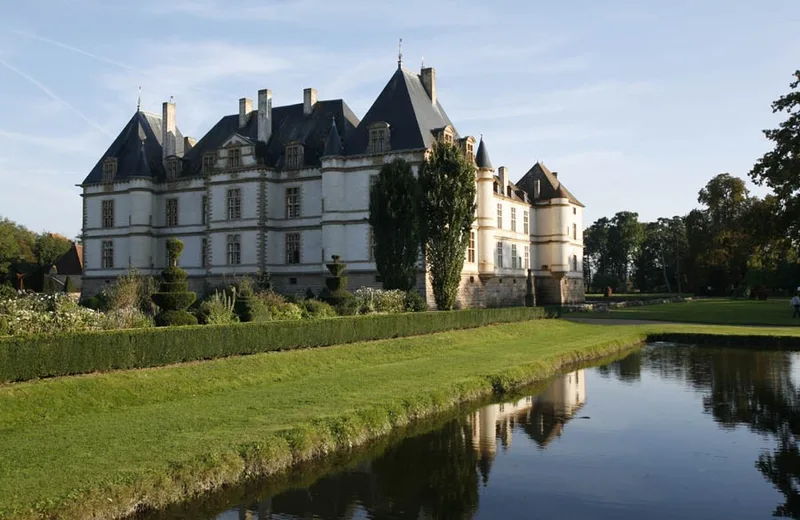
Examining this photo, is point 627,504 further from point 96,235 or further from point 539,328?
point 96,235

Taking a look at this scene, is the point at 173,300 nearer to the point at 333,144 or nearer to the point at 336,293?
the point at 336,293

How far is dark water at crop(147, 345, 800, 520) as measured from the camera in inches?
358

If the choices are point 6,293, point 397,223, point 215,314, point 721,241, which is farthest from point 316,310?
point 721,241

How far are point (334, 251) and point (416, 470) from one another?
2869 cm

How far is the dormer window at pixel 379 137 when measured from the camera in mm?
38062

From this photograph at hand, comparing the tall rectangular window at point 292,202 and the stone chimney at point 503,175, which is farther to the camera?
the stone chimney at point 503,175

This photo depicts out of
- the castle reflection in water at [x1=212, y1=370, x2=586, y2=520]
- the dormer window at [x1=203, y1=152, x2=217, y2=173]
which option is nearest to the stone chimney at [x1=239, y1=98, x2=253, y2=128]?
the dormer window at [x1=203, y1=152, x2=217, y2=173]

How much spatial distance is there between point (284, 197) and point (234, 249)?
4.15 m

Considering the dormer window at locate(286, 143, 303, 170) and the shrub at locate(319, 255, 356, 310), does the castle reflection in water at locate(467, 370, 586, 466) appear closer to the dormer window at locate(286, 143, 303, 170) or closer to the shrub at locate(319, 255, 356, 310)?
the shrub at locate(319, 255, 356, 310)

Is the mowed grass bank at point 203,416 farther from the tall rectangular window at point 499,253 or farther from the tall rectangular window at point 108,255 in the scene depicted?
the tall rectangular window at point 108,255

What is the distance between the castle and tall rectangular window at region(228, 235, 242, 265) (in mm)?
72

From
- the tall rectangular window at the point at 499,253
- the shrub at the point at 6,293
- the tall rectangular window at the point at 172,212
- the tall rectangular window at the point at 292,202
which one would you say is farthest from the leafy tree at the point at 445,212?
the tall rectangular window at the point at 172,212

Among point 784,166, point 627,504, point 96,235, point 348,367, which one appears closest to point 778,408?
point 627,504

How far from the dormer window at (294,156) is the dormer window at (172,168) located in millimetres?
8548
